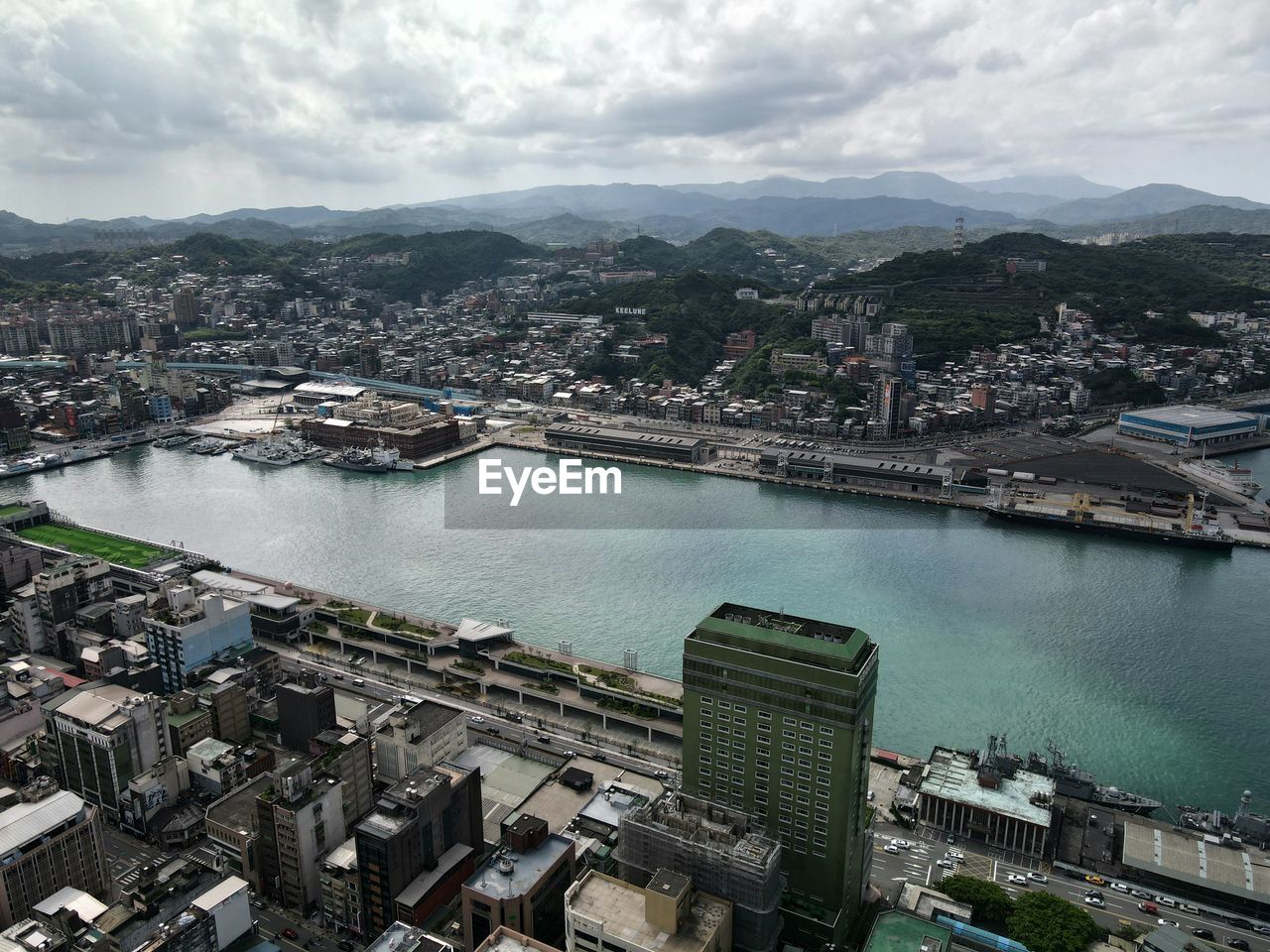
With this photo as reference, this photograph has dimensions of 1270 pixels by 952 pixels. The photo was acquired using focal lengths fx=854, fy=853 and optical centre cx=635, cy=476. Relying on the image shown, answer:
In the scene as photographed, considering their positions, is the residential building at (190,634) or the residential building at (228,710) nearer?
the residential building at (228,710)

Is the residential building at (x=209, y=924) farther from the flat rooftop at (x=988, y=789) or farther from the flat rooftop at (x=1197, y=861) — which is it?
the flat rooftop at (x=1197, y=861)

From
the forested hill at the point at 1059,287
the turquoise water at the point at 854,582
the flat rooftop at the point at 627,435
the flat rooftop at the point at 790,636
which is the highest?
the forested hill at the point at 1059,287

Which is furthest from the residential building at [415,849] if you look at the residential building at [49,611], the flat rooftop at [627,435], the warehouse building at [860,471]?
the flat rooftop at [627,435]

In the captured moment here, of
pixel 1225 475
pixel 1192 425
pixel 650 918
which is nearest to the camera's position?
pixel 650 918

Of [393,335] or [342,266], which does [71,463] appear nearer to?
[393,335]

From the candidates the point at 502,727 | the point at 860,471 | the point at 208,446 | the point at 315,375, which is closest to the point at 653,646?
the point at 502,727

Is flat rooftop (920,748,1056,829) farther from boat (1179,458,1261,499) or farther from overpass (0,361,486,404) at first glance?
overpass (0,361,486,404)

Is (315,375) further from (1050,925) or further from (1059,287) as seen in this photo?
(1050,925)
